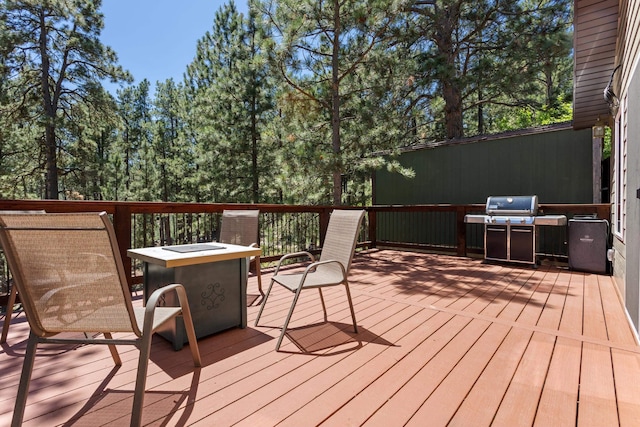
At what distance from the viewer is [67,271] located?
1326 millimetres

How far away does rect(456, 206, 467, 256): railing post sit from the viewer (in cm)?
604

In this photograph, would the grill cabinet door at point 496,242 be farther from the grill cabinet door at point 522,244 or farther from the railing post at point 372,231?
the railing post at point 372,231

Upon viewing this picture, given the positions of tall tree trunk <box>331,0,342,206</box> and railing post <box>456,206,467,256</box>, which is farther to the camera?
tall tree trunk <box>331,0,342,206</box>

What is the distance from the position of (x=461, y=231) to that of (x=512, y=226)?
1051mm

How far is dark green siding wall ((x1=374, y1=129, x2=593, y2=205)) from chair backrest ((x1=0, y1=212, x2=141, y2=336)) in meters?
7.00

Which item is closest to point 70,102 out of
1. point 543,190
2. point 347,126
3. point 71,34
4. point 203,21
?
point 71,34

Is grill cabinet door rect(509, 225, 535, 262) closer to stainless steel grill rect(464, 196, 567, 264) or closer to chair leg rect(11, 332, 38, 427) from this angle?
stainless steel grill rect(464, 196, 567, 264)

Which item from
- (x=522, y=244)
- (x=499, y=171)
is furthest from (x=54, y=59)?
(x=522, y=244)

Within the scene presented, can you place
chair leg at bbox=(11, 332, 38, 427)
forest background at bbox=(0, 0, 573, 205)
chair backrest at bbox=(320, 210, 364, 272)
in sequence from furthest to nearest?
1. forest background at bbox=(0, 0, 573, 205)
2. chair backrest at bbox=(320, 210, 364, 272)
3. chair leg at bbox=(11, 332, 38, 427)

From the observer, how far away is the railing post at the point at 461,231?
→ 6.04m

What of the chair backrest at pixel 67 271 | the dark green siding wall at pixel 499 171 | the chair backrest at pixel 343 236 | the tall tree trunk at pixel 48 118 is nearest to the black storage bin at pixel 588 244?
the dark green siding wall at pixel 499 171

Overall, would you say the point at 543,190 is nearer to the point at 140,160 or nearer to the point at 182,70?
the point at 182,70

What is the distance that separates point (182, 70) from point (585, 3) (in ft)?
53.4

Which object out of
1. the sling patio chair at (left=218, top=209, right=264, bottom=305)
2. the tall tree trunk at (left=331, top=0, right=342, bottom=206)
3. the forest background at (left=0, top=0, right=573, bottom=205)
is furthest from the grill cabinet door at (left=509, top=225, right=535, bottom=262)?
the sling patio chair at (left=218, top=209, right=264, bottom=305)
